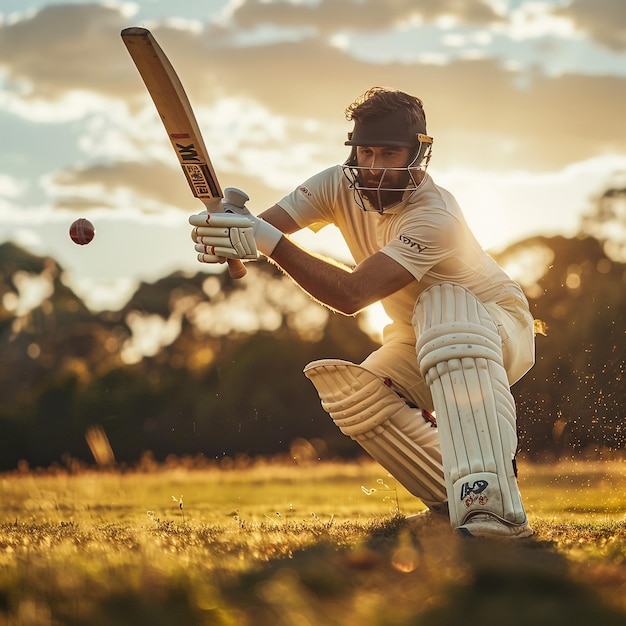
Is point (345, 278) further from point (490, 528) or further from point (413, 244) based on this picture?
point (490, 528)

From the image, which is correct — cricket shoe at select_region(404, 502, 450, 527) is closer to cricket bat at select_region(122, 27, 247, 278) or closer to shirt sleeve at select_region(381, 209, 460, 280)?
shirt sleeve at select_region(381, 209, 460, 280)

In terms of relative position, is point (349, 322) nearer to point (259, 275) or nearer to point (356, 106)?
point (259, 275)

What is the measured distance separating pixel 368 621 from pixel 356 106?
3.41 m

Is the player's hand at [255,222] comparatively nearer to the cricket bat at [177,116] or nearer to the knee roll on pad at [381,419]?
the cricket bat at [177,116]

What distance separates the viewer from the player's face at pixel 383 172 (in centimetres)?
500

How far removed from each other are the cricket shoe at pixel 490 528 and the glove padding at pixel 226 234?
56.4 inches

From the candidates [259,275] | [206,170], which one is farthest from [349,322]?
[206,170]

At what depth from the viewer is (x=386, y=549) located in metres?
3.83

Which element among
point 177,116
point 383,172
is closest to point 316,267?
point 383,172

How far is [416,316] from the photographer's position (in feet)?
15.9

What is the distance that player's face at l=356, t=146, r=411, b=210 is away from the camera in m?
5.00

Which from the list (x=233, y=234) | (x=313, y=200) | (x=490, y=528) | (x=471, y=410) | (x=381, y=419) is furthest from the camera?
(x=313, y=200)

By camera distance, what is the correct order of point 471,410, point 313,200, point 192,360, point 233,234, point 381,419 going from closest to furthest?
point 471,410, point 233,234, point 381,419, point 313,200, point 192,360

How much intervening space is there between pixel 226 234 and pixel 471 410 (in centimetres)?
127
